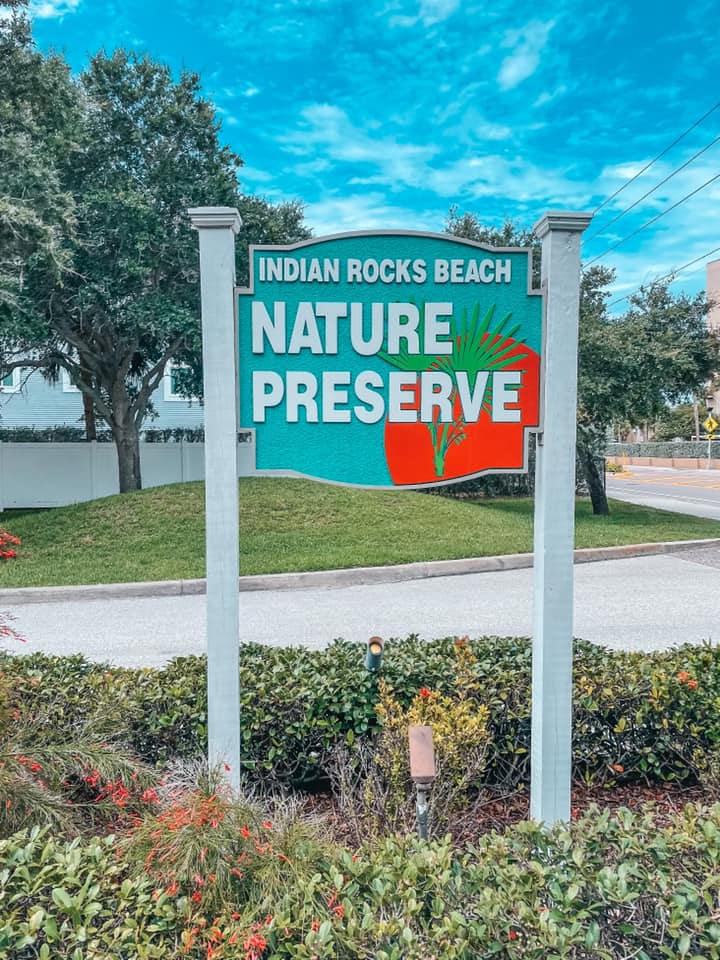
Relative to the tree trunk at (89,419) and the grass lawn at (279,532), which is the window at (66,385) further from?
the grass lawn at (279,532)

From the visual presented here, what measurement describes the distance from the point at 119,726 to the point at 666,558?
11181 millimetres

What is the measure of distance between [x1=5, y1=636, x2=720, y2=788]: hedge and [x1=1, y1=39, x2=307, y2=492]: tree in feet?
45.1

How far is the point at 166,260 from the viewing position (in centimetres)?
1670

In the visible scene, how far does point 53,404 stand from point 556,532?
24.2m

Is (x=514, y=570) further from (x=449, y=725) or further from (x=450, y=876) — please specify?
(x=450, y=876)

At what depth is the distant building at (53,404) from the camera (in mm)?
23828

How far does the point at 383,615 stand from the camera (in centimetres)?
827

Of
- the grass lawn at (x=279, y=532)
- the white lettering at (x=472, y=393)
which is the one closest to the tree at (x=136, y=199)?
the grass lawn at (x=279, y=532)

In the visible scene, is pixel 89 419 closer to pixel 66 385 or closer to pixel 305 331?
pixel 66 385

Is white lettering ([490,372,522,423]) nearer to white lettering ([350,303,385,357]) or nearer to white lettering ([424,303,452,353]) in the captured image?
white lettering ([424,303,452,353])

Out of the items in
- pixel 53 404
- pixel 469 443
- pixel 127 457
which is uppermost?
pixel 53 404

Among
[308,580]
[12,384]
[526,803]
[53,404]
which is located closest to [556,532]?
[526,803]

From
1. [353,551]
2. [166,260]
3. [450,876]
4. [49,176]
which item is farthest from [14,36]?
[450,876]

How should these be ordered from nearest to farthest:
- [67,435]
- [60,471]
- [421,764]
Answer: [421,764] < [60,471] < [67,435]
